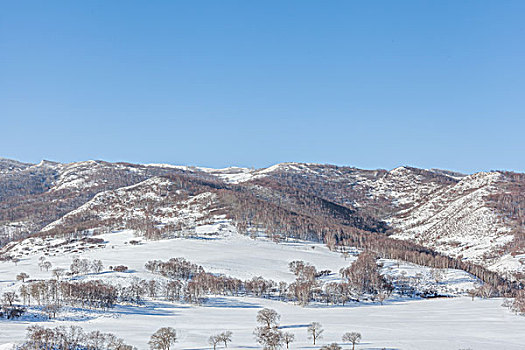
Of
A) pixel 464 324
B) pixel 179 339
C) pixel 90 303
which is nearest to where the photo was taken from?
pixel 179 339

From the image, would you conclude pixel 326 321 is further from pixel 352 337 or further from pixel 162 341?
pixel 162 341

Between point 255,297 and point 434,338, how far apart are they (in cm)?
8062

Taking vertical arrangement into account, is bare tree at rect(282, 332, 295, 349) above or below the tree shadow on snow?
above

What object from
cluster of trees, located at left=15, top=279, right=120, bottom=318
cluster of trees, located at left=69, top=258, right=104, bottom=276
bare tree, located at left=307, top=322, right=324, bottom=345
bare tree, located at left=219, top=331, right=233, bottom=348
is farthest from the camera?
cluster of trees, located at left=69, top=258, right=104, bottom=276

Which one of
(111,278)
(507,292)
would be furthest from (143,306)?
(507,292)

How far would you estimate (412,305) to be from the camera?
15988cm

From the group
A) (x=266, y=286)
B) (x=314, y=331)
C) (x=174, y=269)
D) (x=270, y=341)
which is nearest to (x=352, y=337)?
(x=314, y=331)

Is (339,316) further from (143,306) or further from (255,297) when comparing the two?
(143,306)

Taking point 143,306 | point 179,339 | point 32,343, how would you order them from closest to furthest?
point 32,343 < point 179,339 < point 143,306

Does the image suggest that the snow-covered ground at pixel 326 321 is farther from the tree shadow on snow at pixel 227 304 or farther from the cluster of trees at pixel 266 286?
the cluster of trees at pixel 266 286

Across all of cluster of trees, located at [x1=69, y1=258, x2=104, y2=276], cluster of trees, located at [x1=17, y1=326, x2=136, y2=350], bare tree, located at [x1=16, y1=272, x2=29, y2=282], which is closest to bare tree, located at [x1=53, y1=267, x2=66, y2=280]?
cluster of trees, located at [x1=69, y1=258, x2=104, y2=276]

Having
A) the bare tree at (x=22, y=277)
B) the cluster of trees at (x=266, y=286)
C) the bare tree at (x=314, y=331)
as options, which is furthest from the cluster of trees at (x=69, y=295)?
the bare tree at (x=314, y=331)

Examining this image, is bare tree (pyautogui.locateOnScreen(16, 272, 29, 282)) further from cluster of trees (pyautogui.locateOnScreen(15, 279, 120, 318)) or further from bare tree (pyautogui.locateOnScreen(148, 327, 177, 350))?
bare tree (pyautogui.locateOnScreen(148, 327, 177, 350))

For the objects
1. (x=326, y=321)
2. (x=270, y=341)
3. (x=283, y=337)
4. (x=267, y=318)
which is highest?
(x=270, y=341)
